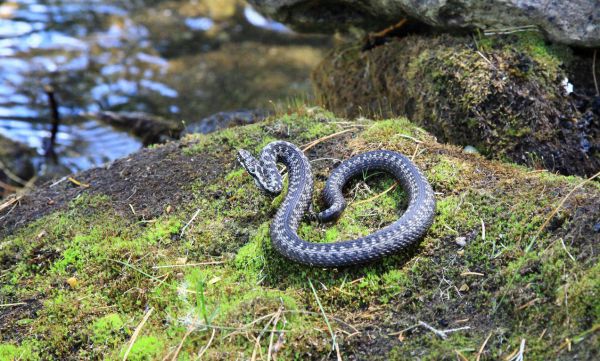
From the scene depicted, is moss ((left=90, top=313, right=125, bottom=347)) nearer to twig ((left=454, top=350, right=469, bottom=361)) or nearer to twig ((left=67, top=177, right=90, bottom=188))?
twig ((left=67, top=177, right=90, bottom=188))

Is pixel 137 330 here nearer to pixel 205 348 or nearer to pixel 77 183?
pixel 205 348

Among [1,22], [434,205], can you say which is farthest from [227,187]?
[1,22]

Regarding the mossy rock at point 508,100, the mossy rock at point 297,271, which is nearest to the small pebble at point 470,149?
the mossy rock at point 508,100

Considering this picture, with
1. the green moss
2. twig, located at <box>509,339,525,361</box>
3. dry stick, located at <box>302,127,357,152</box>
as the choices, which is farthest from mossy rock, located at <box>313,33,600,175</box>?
the green moss

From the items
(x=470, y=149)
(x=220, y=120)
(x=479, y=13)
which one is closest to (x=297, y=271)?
(x=470, y=149)

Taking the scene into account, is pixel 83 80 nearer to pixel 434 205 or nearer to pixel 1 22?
pixel 1 22

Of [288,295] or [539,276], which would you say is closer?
[539,276]
